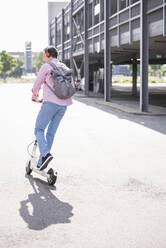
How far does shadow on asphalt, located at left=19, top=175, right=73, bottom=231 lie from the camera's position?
15.9ft

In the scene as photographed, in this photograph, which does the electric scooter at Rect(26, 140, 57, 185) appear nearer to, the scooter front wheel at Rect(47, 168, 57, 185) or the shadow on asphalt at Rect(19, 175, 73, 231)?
the scooter front wheel at Rect(47, 168, 57, 185)

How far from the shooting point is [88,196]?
5.94 m

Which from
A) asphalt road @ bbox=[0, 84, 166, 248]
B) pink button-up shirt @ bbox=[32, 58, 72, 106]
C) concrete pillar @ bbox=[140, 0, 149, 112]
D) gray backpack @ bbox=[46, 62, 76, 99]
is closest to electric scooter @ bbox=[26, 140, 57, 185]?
asphalt road @ bbox=[0, 84, 166, 248]

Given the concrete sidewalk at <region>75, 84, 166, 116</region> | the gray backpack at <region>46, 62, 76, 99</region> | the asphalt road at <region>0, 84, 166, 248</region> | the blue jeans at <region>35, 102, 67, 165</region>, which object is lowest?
the concrete sidewalk at <region>75, 84, 166, 116</region>

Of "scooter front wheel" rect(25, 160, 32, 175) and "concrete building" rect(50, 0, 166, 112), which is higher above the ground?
"concrete building" rect(50, 0, 166, 112)

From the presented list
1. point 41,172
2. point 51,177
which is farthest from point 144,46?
point 51,177

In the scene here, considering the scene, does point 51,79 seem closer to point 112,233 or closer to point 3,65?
point 112,233

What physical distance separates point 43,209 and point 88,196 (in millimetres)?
802

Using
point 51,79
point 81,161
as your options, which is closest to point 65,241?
point 51,79

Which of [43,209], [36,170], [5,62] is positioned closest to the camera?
[43,209]

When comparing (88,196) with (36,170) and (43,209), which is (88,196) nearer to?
(43,209)

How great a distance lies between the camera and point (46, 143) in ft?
22.2

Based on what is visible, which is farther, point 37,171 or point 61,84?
point 37,171

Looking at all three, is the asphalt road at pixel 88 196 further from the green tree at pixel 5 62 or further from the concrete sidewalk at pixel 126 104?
the green tree at pixel 5 62
